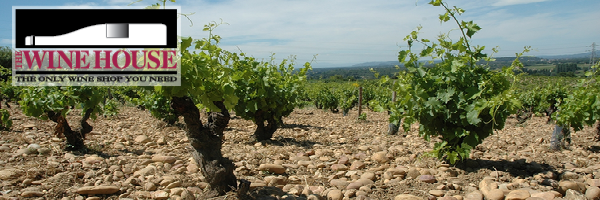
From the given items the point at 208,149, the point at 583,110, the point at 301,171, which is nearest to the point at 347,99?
the point at 583,110

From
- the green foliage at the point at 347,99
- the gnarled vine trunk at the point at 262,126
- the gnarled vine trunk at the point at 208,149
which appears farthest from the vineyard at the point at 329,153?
the green foliage at the point at 347,99

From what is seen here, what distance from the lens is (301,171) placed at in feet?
13.8

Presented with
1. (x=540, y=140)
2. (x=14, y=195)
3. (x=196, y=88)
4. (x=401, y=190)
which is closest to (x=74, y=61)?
(x=14, y=195)

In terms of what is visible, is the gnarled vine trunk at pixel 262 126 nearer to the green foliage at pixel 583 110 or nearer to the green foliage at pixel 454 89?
the green foliage at pixel 454 89

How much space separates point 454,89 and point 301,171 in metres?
1.99

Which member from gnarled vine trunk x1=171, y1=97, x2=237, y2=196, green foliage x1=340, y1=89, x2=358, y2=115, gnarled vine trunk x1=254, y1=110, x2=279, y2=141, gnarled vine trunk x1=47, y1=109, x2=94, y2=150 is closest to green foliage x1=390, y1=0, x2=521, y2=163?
gnarled vine trunk x1=171, y1=97, x2=237, y2=196

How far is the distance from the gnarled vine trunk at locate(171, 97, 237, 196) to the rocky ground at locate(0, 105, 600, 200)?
0.51ft

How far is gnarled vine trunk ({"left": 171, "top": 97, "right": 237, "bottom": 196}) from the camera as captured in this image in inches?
111

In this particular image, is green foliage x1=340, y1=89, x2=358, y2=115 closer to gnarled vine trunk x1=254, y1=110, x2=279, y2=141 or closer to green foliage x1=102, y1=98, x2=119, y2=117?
gnarled vine trunk x1=254, y1=110, x2=279, y2=141

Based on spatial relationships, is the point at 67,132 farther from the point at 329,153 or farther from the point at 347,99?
the point at 347,99

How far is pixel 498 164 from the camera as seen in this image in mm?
4230

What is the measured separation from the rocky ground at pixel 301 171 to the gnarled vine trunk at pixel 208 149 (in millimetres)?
156

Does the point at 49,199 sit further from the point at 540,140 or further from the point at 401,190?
the point at 540,140

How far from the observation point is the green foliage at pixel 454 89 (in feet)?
12.3
